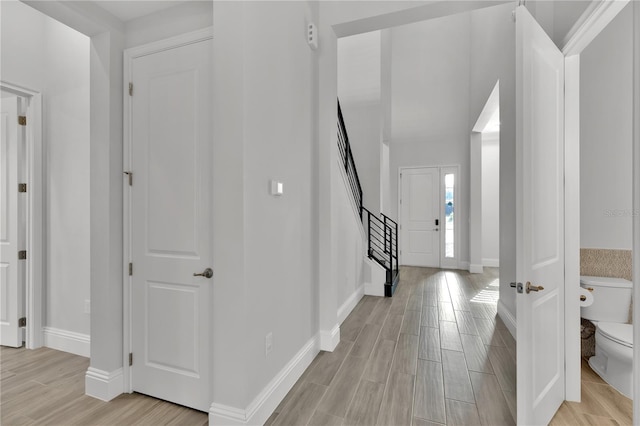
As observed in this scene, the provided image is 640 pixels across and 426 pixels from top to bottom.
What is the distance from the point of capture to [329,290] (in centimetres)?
271

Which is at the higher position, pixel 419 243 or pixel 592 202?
pixel 592 202

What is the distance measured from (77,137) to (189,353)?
2.18 m

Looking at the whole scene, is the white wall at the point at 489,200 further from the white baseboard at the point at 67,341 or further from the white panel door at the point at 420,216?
the white baseboard at the point at 67,341

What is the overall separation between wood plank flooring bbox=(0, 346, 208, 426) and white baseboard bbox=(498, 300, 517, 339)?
9.19ft

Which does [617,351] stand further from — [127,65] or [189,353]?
[127,65]

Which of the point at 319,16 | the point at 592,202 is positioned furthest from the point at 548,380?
the point at 319,16

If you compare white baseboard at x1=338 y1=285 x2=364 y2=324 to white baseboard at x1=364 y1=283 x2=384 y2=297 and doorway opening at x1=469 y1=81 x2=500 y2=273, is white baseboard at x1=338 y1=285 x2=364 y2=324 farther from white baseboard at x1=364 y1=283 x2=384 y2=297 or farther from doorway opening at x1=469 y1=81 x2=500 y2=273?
doorway opening at x1=469 y1=81 x2=500 y2=273

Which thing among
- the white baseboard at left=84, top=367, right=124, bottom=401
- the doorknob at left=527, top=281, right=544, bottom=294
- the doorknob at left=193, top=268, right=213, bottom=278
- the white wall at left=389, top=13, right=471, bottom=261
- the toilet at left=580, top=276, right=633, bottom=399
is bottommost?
the white baseboard at left=84, top=367, right=124, bottom=401

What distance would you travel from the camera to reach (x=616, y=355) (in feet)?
6.65

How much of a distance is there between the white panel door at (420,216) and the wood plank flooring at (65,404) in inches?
243

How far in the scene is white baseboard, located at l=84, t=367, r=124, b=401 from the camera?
1.98 metres

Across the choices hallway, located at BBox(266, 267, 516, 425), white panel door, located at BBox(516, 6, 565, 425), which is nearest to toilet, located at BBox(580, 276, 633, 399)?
white panel door, located at BBox(516, 6, 565, 425)

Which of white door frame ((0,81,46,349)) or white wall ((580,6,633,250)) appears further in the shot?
white door frame ((0,81,46,349))

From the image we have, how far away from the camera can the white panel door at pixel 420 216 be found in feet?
23.2
